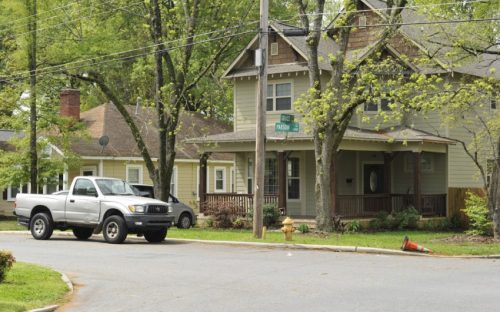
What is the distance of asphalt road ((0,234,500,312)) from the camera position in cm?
1027

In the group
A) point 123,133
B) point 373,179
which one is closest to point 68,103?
point 123,133

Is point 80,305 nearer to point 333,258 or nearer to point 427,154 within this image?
point 333,258

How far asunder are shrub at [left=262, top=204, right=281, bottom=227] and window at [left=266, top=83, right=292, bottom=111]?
5.29 m

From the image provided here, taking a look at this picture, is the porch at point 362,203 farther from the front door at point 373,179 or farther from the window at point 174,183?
the window at point 174,183

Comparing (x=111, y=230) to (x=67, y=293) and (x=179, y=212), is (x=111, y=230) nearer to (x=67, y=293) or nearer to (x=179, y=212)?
(x=179, y=212)

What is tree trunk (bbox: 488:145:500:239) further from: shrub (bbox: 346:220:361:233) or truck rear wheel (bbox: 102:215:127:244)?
truck rear wheel (bbox: 102:215:127:244)

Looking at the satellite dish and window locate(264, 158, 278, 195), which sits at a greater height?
the satellite dish

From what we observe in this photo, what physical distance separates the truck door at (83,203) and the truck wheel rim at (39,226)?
3.53 ft

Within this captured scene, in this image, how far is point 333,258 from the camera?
56.4ft

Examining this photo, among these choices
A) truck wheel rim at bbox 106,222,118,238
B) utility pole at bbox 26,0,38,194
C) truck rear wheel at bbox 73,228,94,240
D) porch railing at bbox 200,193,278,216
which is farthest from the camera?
utility pole at bbox 26,0,38,194

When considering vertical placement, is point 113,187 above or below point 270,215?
above

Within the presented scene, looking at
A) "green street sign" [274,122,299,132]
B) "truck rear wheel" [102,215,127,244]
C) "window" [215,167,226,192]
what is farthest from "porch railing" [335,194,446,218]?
"window" [215,167,226,192]

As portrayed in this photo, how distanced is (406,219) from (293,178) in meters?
5.79

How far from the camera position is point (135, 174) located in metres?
36.5
